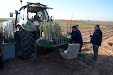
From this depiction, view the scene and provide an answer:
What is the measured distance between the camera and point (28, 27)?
4.25m

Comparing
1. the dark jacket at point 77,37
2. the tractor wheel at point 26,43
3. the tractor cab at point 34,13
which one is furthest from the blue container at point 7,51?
the dark jacket at point 77,37

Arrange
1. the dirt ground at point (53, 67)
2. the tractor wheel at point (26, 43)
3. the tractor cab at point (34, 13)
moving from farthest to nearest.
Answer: the tractor cab at point (34, 13)
the tractor wheel at point (26, 43)
the dirt ground at point (53, 67)

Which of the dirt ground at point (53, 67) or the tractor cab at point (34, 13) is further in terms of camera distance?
the tractor cab at point (34, 13)

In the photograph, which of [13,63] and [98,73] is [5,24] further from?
[98,73]

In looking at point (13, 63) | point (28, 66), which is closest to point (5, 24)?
point (13, 63)

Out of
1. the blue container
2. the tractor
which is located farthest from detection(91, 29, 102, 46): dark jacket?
the blue container

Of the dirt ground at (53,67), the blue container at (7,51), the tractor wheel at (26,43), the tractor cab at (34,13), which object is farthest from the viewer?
the tractor cab at (34,13)

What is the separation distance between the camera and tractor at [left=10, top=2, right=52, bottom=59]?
424 centimetres

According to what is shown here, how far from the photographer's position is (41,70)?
3.75 metres

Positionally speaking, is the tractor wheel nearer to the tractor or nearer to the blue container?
the tractor

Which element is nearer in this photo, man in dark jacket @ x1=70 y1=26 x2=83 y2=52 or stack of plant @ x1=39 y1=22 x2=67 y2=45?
stack of plant @ x1=39 y1=22 x2=67 y2=45

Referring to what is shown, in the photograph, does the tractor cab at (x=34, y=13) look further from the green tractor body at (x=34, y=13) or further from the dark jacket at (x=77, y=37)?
the dark jacket at (x=77, y=37)

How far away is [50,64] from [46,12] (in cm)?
242

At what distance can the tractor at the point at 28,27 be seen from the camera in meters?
4.24
